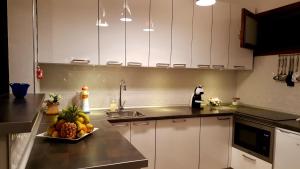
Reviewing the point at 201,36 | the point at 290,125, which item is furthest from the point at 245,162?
the point at 201,36

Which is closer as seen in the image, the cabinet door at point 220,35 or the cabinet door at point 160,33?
the cabinet door at point 160,33

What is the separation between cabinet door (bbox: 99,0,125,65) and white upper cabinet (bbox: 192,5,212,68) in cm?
96

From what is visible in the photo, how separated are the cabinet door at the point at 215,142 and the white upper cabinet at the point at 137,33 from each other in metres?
1.06

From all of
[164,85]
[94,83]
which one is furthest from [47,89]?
[164,85]

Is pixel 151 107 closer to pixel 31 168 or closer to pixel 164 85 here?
pixel 164 85

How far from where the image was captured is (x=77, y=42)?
2244mm

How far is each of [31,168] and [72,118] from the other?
493 mm

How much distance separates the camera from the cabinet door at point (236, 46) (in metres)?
3.03

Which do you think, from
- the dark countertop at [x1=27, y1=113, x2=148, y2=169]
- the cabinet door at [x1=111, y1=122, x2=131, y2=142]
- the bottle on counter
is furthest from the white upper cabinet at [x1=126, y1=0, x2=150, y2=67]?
the dark countertop at [x1=27, y1=113, x2=148, y2=169]

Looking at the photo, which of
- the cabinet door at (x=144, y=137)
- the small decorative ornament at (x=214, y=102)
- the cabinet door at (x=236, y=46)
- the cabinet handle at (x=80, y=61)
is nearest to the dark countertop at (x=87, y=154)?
the cabinet door at (x=144, y=137)

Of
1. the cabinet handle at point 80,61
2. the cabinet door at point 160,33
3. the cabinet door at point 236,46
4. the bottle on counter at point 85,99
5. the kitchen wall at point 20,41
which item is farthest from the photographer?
the cabinet door at point 236,46

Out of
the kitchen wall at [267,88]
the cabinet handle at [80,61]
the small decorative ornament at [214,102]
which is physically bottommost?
the small decorative ornament at [214,102]

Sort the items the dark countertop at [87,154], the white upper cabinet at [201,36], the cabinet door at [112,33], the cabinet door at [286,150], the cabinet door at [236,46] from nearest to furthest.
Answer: the dark countertop at [87,154] → the cabinet door at [286,150] → the cabinet door at [112,33] → the white upper cabinet at [201,36] → the cabinet door at [236,46]

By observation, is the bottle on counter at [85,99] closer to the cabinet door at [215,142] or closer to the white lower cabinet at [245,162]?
the cabinet door at [215,142]
